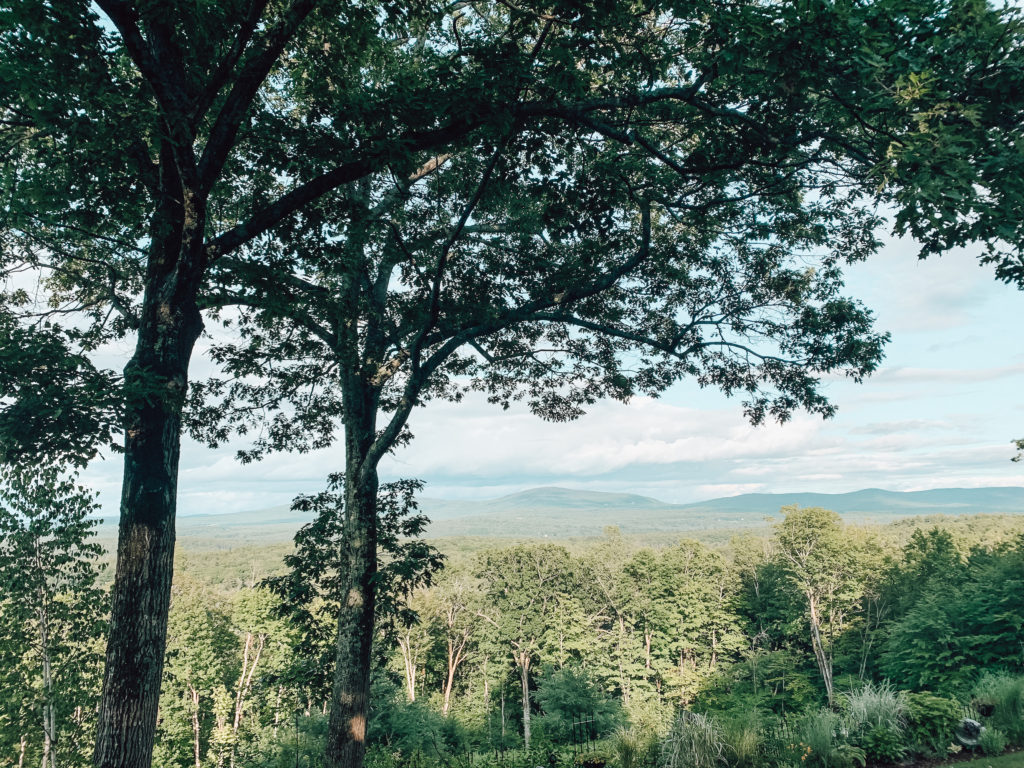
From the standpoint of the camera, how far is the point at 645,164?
7.23 m

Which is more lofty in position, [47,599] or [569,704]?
[47,599]

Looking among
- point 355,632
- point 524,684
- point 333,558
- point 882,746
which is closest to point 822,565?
point 524,684

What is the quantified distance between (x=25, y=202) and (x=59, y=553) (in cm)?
993

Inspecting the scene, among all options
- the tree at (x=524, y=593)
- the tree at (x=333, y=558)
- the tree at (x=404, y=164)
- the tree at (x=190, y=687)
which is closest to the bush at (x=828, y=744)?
the tree at (x=404, y=164)

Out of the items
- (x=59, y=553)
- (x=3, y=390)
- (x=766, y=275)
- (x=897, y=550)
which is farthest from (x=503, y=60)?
(x=897, y=550)

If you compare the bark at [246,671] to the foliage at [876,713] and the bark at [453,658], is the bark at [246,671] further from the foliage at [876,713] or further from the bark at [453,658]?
the foliage at [876,713]

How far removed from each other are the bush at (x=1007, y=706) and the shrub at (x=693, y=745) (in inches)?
180

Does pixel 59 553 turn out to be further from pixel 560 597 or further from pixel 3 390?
pixel 560 597

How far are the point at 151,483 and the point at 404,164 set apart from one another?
346cm

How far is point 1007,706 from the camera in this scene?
8.43m

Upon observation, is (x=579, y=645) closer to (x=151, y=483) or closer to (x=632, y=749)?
(x=632, y=749)

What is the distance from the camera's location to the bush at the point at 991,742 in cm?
749

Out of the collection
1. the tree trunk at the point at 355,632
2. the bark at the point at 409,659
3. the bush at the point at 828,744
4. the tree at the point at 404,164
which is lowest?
the bark at the point at 409,659

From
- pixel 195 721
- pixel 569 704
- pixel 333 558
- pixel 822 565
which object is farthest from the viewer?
pixel 822 565
